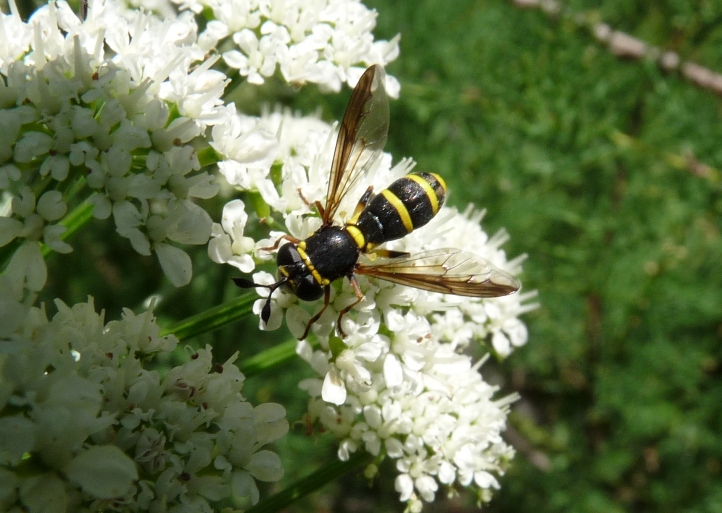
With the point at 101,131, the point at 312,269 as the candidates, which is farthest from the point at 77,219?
the point at 312,269

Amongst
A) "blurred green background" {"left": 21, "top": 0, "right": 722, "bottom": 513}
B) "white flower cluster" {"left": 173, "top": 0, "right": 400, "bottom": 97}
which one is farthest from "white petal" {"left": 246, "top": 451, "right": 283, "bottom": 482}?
"blurred green background" {"left": 21, "top": 0, "right": 722, "bottom": 513}

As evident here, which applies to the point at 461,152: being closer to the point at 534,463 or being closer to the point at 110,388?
the point at 534,463

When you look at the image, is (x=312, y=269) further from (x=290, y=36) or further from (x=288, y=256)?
(x=290, y=36)

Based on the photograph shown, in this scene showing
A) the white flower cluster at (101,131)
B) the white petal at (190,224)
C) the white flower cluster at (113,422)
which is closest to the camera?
the white flower cluster at (113,422)

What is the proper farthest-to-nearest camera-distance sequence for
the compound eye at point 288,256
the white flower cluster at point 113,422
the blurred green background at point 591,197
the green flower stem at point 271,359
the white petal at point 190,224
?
the blurred green background at point 591,197
the green flower stem at point 271,359
the compound eye at point 288,256
the white petal at point 190,224
the white flower cluster at point 113,422

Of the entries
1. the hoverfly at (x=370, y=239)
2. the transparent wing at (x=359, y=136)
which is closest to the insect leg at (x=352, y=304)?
the hoverfly at (x=370, y=239)

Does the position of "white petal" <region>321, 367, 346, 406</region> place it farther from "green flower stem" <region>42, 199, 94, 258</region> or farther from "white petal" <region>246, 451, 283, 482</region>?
"green flower stem" <region>42, 199, 94, 258</region>

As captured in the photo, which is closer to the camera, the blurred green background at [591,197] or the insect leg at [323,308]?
the insect leg at [323,308]

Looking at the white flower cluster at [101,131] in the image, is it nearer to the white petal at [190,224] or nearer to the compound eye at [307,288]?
the white petal at [190,224]
